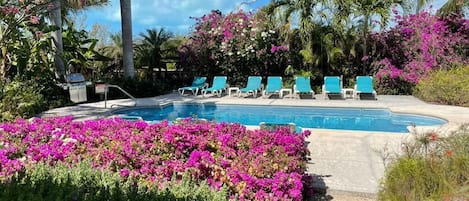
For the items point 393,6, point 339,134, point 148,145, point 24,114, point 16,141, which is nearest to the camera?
point 148,145

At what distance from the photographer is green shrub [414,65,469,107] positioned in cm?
1113

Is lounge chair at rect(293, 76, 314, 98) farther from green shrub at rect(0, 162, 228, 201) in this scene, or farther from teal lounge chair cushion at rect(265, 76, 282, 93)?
green shrub at rect(0, 162, 228, 201)

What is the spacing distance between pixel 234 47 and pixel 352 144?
35.6 feet

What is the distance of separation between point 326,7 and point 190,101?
7.37 meters

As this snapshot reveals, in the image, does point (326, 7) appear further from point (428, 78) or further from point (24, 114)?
point (24, 114)

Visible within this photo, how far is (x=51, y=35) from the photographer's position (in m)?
12.8

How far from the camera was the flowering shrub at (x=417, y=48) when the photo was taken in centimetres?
1370

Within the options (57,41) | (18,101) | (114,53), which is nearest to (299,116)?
(18,101)

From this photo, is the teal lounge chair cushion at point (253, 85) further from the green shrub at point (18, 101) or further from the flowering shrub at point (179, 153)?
the flowering shrub at point (179, 153)

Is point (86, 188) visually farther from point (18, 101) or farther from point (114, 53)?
point (114, 53)

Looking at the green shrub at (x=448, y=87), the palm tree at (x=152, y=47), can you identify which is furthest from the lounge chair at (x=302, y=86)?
the palm tree at (x=152, y=47)

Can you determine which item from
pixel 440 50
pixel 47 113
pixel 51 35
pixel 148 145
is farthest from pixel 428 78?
pixel 51 35

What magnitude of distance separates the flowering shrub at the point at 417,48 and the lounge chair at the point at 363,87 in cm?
132

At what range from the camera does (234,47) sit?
16.7 m
